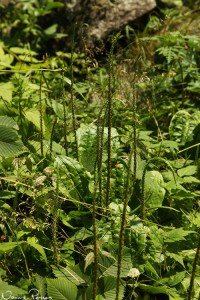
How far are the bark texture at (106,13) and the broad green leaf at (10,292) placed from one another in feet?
9.89

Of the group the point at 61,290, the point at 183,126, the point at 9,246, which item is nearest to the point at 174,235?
the point at 61,290

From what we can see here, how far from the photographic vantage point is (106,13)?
477 cm

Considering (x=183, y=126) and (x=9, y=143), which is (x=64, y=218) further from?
(x=183, y=126)

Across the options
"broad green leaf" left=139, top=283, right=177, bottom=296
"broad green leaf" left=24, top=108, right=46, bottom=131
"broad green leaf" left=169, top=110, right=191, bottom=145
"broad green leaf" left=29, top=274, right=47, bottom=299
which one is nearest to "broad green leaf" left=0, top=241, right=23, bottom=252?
"broad green leaf" left=29, top=274, right=47, bottom=299

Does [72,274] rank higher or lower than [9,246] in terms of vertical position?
lower

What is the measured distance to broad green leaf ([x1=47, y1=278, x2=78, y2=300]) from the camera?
204cm

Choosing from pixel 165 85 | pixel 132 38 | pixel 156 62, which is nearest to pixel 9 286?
pixel 165 85

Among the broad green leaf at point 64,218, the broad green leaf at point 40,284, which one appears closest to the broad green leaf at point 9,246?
the broad green leaf at point 40,284

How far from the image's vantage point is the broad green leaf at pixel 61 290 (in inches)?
80.4

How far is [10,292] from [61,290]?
197 mm

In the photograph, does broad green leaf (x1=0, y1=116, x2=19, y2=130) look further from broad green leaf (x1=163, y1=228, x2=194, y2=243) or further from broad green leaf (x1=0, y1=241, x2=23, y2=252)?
broad green leaf (x1=163, y1=228, x2=194, y2=243)

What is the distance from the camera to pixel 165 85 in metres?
3.87

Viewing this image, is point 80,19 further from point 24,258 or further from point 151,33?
point 24,258

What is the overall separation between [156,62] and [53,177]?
6.99 ft
